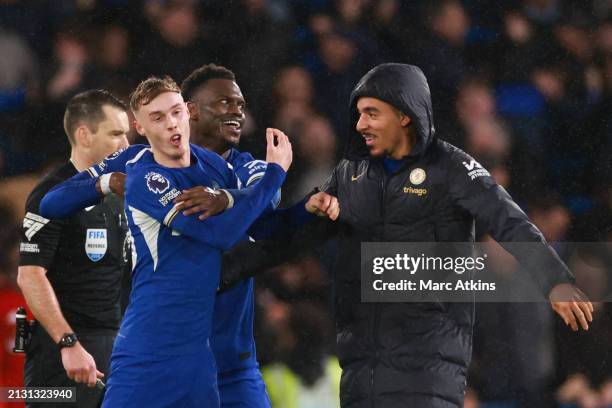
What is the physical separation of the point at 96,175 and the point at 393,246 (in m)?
1.25

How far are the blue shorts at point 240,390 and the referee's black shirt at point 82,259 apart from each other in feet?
3.69

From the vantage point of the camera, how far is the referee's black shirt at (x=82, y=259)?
Answer: 15.6ft

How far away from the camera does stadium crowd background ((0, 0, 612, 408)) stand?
20.0ft

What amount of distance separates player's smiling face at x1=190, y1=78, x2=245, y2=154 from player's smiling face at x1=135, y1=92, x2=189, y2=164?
92 cm

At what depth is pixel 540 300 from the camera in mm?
5914

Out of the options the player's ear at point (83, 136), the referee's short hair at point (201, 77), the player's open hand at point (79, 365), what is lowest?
the player's open hand at point (79, 365)

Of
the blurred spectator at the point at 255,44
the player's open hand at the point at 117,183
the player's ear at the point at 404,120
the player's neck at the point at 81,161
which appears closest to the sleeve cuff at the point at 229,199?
the player's open hand at the point at 117,183

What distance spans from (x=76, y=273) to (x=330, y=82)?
2.41 m

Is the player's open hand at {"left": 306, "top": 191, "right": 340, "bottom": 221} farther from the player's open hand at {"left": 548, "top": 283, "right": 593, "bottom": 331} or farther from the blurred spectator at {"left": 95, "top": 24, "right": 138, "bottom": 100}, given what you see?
the blurred spectator at {"left": 95, "top": 24, "right": 138, "bottom": 100}

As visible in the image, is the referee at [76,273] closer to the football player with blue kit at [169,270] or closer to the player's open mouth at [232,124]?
the player's open mouth at [232,124]

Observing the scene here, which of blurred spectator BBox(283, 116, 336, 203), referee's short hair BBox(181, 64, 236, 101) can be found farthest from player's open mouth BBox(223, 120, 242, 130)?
Result: blurred spectator BBox(283, 116, 336, 203)

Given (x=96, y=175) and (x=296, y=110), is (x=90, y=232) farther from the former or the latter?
(x=296, y=110)

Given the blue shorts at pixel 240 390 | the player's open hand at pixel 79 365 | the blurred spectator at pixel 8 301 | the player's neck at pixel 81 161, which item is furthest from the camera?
Result: the blurred spectator at pixel 8 301

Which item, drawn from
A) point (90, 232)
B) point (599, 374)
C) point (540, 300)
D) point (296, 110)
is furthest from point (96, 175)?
point (599, 374)
